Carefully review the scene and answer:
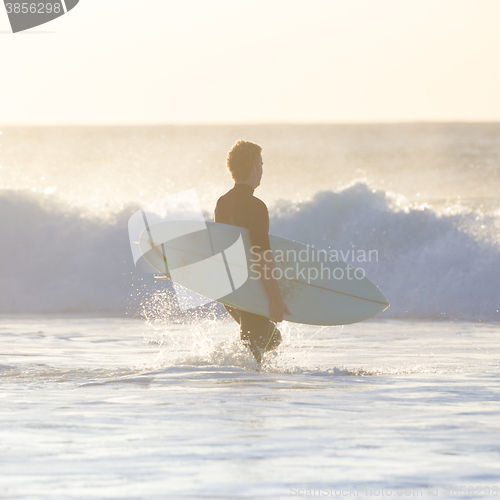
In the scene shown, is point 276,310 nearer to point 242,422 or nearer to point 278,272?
point 278,272

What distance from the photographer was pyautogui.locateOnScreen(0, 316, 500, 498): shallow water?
10.3ft

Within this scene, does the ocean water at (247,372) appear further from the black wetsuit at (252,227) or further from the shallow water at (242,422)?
the black wetsuit at (252,227)

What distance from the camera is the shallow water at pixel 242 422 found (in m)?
3.13

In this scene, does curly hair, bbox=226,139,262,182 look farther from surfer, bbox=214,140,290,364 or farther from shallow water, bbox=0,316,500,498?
shallow water, bbox=0,316,500,498

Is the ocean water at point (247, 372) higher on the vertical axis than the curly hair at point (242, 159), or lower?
lower

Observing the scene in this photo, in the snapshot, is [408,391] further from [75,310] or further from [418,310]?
[75,310]

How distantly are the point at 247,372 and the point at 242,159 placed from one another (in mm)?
1478

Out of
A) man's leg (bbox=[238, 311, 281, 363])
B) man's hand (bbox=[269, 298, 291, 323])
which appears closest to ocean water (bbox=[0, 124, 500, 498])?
man's leg (bbox=[238, 311, 281, 363])

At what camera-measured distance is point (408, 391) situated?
4805mm

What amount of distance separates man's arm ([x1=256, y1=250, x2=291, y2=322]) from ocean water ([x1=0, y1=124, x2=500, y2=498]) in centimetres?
42

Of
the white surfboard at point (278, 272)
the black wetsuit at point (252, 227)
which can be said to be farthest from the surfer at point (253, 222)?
the white surfboard at point (278, 272)

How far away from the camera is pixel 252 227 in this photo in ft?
15.9

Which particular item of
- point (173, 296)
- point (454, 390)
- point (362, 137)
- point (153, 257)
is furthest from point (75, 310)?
point (362, 137)

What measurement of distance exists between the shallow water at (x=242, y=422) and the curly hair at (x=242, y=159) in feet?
4.01
